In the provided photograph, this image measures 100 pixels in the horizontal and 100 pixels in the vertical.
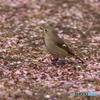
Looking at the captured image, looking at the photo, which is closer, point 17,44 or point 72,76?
point 72,76

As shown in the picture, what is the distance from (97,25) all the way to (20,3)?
497cm

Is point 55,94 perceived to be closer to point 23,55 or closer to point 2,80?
point 2,80

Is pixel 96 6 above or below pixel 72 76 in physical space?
above

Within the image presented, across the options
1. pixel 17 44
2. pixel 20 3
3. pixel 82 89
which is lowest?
pixel 82 89

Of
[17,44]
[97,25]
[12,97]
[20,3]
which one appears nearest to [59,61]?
[17,44]

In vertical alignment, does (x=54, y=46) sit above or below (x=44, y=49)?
above

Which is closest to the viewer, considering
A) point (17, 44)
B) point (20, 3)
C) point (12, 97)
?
point (12, 97)

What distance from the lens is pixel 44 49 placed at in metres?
11.5

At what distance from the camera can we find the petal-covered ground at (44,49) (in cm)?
803

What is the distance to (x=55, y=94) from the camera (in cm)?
770

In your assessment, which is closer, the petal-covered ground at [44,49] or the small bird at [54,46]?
the petal-covered ground at [44,49]

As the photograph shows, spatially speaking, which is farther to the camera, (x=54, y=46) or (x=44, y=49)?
(x=44, y=49)

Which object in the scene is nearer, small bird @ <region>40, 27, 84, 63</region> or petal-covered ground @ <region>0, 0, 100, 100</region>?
petal-covered ground @ <region>0, 0, 100, 100</region>

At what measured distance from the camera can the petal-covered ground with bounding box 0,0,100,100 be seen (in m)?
8.03
